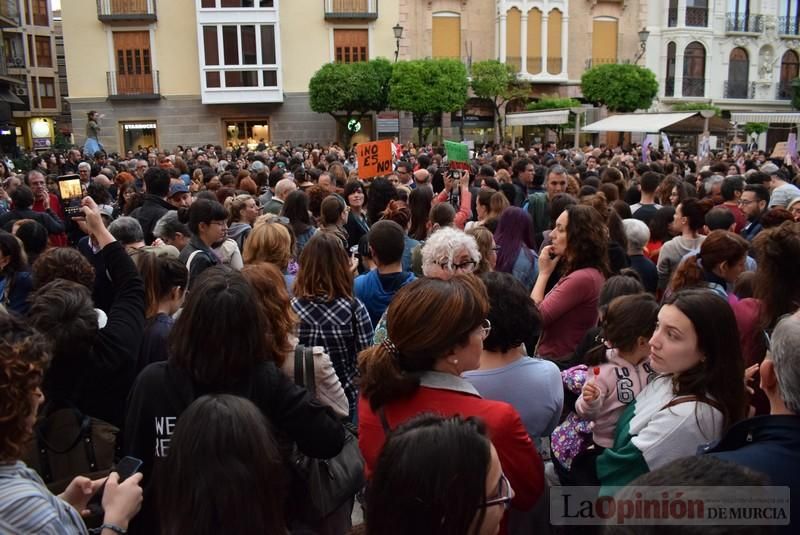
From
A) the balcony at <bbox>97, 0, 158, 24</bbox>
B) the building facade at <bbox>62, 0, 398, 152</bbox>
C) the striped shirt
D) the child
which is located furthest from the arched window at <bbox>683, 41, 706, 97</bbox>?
the striped shirt

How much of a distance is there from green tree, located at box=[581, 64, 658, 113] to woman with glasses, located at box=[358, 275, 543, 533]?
2899cm

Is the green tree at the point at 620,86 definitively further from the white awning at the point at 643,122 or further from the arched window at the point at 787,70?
the arched window at the point at 787,70

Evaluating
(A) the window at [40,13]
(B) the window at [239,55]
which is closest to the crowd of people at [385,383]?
(B) the window at [239,55]

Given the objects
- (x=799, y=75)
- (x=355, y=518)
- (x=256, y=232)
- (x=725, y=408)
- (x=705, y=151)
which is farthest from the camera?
(x=799, y=75)

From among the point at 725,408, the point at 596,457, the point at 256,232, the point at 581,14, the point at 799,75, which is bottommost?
the point at 596,457

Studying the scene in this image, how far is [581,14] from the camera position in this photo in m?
32.2

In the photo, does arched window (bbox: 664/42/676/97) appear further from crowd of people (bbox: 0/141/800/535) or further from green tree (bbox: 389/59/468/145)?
crowd of people (bbox: 0/141/800/535)

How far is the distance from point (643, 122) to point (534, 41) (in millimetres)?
15436

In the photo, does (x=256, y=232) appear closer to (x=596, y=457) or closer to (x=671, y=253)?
(x=596, y=457)

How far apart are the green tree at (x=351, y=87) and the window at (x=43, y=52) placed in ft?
72.6

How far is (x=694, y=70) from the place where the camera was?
34.8 meters

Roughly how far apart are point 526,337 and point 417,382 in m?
0.71

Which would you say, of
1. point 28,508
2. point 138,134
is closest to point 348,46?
point 138,134

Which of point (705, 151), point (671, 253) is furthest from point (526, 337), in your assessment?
point (705, 151)
